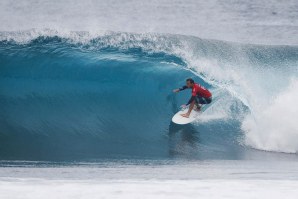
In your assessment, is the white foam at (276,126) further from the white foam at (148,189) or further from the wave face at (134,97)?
the white foam at (148,189)

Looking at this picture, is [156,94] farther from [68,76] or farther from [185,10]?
[185,10]

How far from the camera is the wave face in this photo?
499 inches

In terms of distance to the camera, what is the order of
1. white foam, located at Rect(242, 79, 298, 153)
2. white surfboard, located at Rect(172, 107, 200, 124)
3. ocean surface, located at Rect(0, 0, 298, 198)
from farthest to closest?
white surfboard, located at Rect(172, 107, 200, 124), white foam, located at Rect(242, 79, 298, 153), ocean surface, located at Rect(0, 0, 298, 198)

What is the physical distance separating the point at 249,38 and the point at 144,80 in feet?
25.1

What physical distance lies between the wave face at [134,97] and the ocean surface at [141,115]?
3 cm

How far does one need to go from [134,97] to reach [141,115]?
0.95 m

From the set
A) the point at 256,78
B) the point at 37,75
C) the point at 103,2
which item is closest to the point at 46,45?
the point at 37,75

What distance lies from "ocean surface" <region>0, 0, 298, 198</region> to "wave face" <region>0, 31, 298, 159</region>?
3 centimetres

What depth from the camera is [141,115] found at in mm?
14883

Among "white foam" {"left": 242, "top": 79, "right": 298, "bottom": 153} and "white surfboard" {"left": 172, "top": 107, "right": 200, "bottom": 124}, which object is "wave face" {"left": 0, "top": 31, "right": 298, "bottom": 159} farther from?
"white surfboard" {"left": 172, "top": 107, "right": 200, "bottom": 124}

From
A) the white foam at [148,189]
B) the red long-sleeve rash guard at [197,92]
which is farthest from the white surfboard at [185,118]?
the white foam at [148,189]

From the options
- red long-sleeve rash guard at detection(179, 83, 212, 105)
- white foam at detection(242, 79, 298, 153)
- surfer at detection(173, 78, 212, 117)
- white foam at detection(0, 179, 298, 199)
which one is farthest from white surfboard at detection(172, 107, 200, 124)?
white foam at detection(0, 179, 298, 199)

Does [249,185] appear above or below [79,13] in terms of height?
below

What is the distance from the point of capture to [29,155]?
11.6 metres
